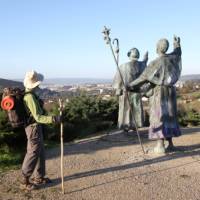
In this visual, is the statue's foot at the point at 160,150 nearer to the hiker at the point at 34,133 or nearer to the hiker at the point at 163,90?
the hiker at the point at 163,90

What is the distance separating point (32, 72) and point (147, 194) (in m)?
2.50

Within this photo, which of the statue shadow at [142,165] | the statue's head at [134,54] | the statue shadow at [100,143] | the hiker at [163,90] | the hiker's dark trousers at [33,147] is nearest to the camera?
the hiker's dark trousers at [33,147]

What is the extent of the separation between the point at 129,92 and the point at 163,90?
8.35 ft

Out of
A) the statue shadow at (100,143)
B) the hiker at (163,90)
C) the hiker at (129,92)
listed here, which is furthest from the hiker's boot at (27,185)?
the hiker at (129,92)

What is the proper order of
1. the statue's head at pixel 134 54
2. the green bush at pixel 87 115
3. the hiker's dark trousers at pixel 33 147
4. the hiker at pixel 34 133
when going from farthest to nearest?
1. the green bush at pixel 87 115
2. the statue's head at pixel 134 54
3. the hiker's dark trousers at pixel 33 147
4. the hiker at pixel 34 133

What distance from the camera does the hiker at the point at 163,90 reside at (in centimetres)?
923

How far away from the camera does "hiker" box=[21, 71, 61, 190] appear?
697cm

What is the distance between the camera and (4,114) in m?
9.92

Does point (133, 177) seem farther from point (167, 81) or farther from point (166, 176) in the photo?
point (167, 81)

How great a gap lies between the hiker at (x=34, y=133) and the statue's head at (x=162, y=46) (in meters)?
3.06

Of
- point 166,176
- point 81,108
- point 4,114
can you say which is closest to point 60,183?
point 166,176

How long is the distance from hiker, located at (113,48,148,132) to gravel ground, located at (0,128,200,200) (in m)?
1.38

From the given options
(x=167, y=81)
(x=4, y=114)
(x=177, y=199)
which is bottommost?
(x=177, y=199)

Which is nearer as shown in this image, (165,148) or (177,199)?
(177,199)
